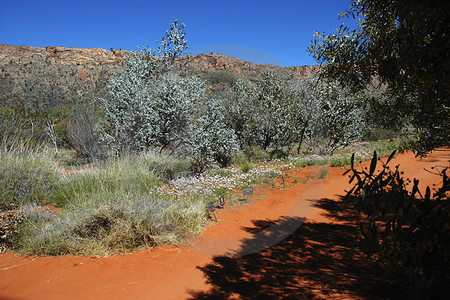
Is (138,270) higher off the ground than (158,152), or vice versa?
(158,152)

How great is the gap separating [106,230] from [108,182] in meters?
2.05

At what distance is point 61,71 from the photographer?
40000 mm

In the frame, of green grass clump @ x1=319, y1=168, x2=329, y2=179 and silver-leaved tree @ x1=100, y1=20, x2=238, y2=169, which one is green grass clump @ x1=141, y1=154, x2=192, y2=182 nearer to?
silver-leaved tree @ x1=100, y1=20, x2=238, y2=169

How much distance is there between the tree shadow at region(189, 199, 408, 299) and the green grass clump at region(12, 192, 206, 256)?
1.03 meters

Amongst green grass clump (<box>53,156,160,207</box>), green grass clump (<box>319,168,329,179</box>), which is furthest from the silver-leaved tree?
green grass clump (<box>319,168,329,179</box>)

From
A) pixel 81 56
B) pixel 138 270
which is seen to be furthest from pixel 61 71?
pixel 138 270

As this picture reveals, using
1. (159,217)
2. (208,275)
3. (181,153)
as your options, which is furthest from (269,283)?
(181,153)

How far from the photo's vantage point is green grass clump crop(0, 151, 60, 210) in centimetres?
593

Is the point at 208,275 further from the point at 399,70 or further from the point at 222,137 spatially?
the point at 222,137

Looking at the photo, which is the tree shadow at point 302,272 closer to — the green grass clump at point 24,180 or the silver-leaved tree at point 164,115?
the green grass clump at point 24,180

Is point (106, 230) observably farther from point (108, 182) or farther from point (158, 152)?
point (158, 152)

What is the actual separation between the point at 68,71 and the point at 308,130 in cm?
3704

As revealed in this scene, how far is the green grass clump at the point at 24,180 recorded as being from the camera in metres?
5.93

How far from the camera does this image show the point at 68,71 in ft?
131
